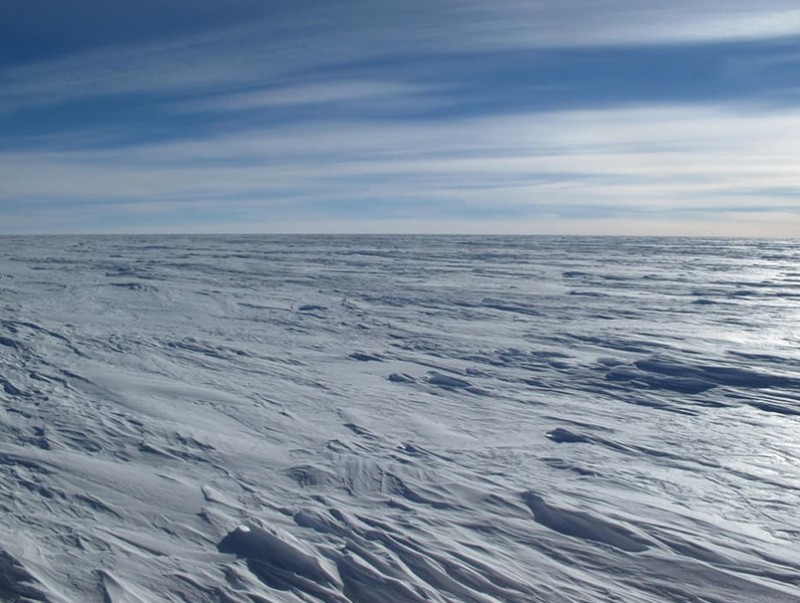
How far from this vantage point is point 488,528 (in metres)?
3.19

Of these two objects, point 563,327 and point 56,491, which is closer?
point 56,491

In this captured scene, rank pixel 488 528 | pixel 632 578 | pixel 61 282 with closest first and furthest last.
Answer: pixel 632 578, pixel 488 528, pixel 61 282

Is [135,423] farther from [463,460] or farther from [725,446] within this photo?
[725,446]


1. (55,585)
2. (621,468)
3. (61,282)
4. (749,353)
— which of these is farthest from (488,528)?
(61,282)

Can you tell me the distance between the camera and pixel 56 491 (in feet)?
10.9

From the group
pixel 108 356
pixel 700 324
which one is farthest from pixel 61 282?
pixel 700 324

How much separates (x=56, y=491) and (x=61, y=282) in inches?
387

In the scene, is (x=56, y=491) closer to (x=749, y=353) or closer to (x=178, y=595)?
(x=178, y=595)

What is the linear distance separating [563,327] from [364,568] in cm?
603

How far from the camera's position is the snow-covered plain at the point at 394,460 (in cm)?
278

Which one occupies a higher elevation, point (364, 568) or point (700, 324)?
point (700, 324)

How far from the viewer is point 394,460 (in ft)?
12.9

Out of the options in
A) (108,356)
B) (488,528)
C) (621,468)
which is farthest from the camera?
(108,356)

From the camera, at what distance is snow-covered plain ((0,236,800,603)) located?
2783mm
